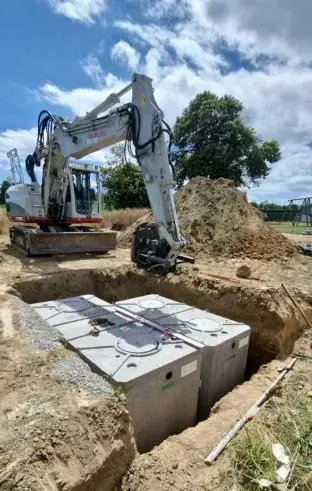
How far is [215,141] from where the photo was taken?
2375 centimetres

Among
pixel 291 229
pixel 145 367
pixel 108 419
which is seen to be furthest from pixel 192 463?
pixel 291 229

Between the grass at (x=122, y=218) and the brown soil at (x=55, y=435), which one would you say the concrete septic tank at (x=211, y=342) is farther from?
the grass at (x=122, y=218)

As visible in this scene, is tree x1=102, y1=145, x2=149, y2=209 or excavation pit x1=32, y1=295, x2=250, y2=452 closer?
excavation pit x1=32, y1=295, x2=250, y2=452

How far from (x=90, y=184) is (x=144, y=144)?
4252 mm

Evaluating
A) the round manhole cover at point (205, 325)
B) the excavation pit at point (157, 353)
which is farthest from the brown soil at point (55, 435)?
the round manhole cover at point (205, 325)

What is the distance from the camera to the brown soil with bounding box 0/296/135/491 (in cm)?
172

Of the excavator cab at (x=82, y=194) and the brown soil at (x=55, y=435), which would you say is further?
the excavator cab at (x=82, y=194)

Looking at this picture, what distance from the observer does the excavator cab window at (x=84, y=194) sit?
880 cm

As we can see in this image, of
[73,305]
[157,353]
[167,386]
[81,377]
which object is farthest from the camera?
[73,305]

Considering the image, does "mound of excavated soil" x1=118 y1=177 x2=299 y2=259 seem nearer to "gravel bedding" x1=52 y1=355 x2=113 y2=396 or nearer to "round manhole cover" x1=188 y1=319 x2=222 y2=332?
"round manhole cover" x1=188 y1=319 x2=222 y2=332

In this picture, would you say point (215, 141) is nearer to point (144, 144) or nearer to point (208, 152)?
point (208, 152)

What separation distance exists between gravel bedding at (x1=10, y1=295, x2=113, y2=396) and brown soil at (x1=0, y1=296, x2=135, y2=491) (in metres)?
0.07

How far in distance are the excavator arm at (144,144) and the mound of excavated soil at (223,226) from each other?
8.79 feet

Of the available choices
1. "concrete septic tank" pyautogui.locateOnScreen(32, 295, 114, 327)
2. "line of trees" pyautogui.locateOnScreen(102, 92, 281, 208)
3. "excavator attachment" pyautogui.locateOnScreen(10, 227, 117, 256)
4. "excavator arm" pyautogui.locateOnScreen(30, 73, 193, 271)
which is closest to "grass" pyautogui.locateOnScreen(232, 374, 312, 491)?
"concrete septic tank" pyautogui.locateOnScreen(32, 295, 114, 327)
